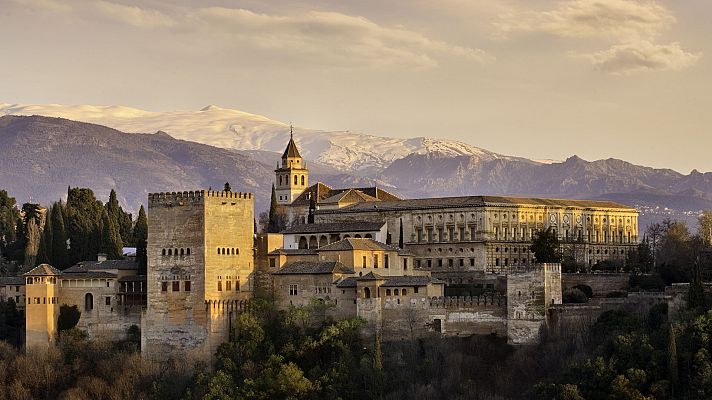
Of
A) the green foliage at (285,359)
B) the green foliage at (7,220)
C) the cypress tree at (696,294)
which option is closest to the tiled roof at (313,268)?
the green foliage at (285,359)

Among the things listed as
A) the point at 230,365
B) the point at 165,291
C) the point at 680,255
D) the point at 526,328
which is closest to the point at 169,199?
the point at 165,291

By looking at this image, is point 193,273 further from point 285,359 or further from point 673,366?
point 673,366

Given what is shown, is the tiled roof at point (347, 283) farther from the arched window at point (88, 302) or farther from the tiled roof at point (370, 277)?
the arched window at point (88, 302)

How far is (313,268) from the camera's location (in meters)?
65.2

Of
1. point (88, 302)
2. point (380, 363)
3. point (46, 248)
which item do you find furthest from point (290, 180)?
point (380, 363)

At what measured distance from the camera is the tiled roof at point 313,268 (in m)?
64.4

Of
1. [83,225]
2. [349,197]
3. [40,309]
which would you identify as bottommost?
[40,309]

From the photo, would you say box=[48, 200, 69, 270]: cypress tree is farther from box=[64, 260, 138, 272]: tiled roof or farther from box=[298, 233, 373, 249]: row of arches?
box=[298, 233, 373, 249]: row of arches

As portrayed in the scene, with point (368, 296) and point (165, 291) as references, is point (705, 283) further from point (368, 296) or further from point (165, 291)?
point (165, 291)

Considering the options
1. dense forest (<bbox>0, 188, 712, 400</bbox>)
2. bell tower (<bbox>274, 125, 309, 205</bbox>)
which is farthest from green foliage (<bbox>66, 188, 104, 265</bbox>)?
bell tower (<bbox>274, 125, 309, 205</bbox>)

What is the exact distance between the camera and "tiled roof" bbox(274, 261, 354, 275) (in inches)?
2534

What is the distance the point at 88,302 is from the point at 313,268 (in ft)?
39.4

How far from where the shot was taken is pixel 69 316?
67125 millimetres

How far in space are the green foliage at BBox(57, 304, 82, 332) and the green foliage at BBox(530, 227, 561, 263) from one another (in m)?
24.9
